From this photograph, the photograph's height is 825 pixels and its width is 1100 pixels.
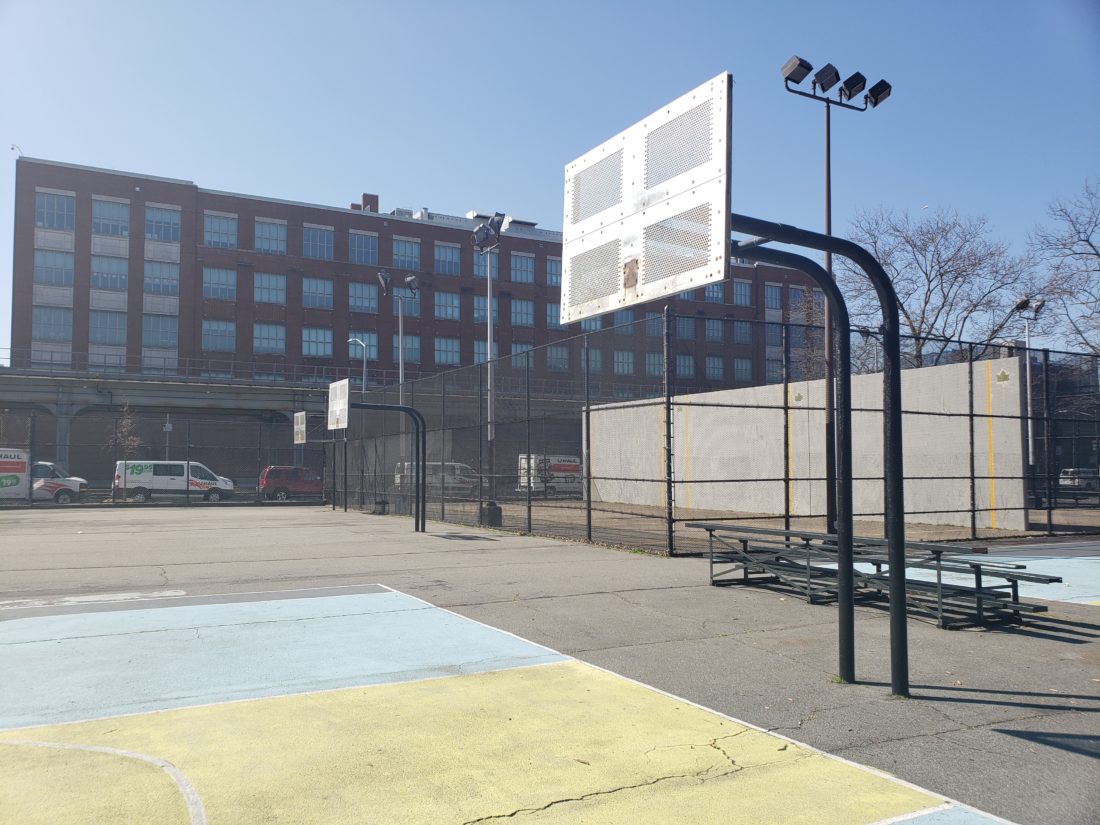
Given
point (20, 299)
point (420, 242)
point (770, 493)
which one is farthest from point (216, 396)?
point (770, 493)

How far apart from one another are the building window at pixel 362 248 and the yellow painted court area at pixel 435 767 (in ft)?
197

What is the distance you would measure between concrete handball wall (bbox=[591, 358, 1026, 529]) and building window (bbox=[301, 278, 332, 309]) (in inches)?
1281

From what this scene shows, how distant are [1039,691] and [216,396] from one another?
50.6 meters

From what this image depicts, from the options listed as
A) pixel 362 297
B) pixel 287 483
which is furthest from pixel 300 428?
pixel 362 297

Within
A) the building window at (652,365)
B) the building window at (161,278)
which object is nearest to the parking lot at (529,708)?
the building window at (652,365)

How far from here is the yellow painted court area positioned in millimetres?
4129

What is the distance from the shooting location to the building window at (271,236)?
59594 millimetres

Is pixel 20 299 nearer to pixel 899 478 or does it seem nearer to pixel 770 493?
pixel 770 493

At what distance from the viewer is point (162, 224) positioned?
186 feet

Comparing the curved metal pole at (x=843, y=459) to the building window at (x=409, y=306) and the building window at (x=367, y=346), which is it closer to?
the building window at (x=367, y=346)

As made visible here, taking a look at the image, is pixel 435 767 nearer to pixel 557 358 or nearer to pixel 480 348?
pixel 557 358

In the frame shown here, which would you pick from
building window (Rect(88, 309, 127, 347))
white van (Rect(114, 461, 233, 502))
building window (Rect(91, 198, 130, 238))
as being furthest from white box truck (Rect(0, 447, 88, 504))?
building window (Rect(91, 198, 130, 238))

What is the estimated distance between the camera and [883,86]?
18031 millimetres

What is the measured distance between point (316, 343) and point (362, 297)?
16.5ft
